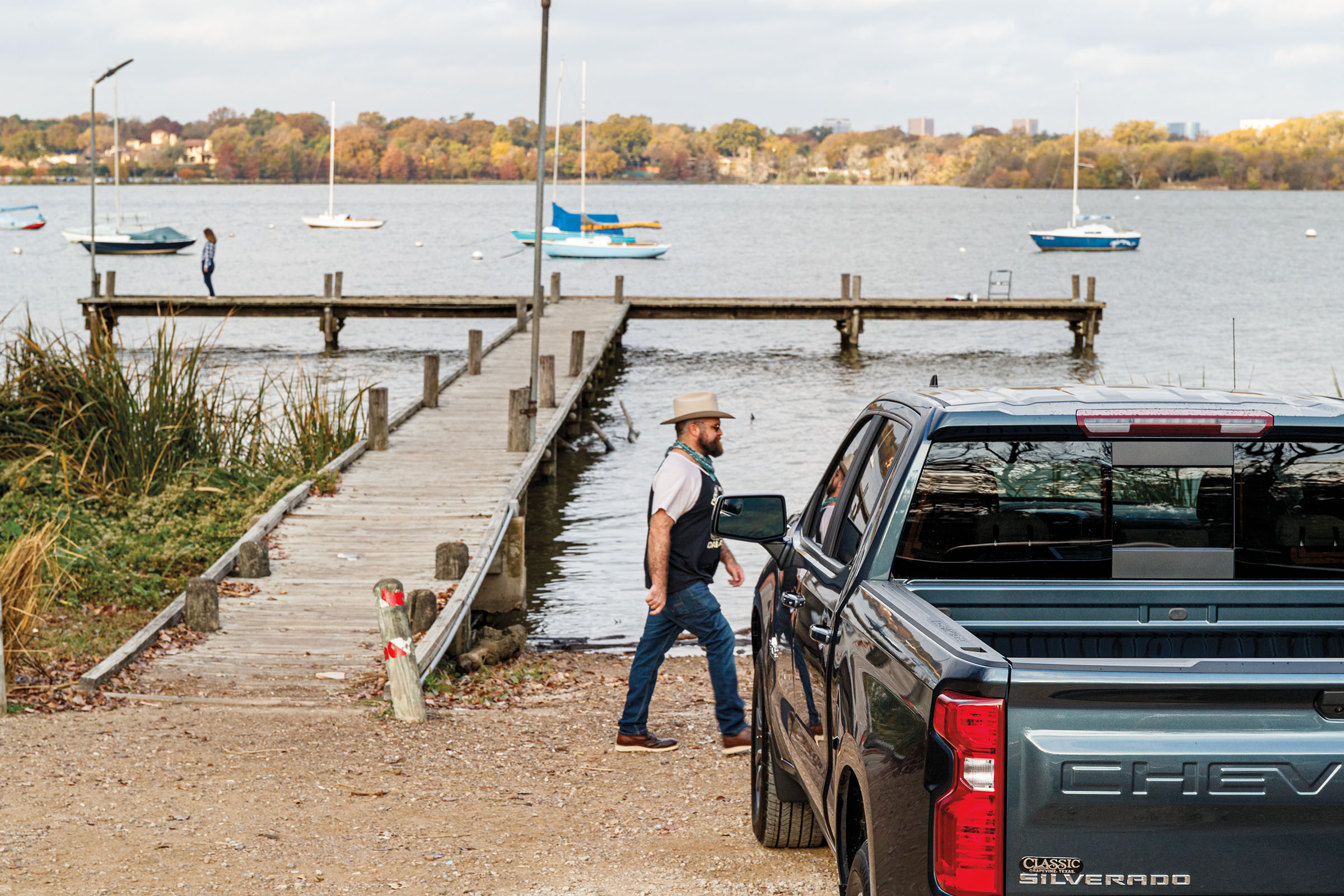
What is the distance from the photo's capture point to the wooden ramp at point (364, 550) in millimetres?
9188

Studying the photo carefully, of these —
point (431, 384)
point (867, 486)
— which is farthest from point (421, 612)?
point (431, 384)

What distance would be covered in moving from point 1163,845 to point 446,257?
101957 mm

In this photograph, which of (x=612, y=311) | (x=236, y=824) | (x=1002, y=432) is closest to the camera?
(x=1002, y=432)

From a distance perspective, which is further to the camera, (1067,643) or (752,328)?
(752,328)

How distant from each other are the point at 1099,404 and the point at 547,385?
17.5 m

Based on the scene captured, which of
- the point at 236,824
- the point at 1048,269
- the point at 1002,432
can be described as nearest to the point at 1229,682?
the point at 1002,432

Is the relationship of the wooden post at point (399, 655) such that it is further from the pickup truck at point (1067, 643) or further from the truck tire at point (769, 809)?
the pickup truck at point (1067, 643)

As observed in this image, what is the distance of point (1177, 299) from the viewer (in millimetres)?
66938

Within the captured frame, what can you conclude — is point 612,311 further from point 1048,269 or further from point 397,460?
point 1048,269

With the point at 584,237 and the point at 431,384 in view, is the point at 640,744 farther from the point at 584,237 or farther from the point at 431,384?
the point at 584,237

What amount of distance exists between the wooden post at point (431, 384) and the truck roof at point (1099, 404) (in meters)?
16.2

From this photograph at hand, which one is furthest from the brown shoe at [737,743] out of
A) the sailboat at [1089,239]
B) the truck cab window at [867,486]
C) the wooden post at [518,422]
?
the sailboat at [1089,239]

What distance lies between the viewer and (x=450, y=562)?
11289 millimetres

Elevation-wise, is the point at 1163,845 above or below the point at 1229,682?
below
